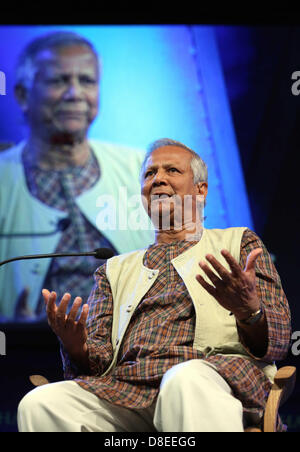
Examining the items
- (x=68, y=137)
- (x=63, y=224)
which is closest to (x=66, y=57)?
(x=68, y=137)

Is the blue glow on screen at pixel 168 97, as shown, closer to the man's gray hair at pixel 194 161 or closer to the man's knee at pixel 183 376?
the man's gray hair at pixel 194 161

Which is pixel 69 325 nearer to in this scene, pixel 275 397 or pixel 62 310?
pixel 62 310

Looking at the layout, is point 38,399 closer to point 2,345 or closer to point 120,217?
point 2,345

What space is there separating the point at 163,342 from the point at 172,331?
0.18 ft

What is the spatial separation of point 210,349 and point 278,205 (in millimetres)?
1585

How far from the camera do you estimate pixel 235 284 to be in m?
1.80

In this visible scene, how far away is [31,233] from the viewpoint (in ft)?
11.2

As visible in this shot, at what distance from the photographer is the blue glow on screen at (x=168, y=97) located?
138 inches

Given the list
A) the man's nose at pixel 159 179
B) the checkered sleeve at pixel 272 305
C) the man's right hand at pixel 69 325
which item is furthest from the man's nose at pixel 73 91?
the man's right hand at pixel 69 325

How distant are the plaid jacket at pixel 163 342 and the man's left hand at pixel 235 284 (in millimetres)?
121

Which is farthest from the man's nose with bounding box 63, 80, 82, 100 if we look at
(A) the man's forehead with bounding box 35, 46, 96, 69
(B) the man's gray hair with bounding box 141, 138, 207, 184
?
(B) the man's gray hair with bounding box 141, 138, 207, 184

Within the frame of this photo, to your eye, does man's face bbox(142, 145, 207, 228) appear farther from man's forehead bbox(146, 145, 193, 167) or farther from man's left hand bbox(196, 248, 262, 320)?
man's left hand bbox(196, 248, 262, 320)
